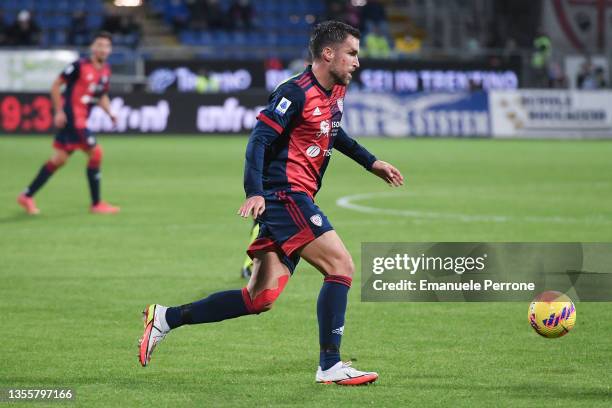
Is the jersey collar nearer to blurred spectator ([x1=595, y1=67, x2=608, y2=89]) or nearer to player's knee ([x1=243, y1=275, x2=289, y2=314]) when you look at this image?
player's knee ([x1=243, y1=275, x2=289, y2=314])

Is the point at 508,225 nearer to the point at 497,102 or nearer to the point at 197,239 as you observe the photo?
the point at 197,239

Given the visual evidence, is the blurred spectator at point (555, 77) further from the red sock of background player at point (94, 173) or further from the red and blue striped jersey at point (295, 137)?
the red and blue striped jersey at point (295, 137)

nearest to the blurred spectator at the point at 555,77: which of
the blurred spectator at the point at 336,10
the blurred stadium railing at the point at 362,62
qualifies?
the blurred stadium railing at the point at 362,62

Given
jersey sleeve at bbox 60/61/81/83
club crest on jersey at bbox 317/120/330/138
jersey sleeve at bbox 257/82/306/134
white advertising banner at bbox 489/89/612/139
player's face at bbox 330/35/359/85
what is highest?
player's face at bbox 330/35/359/85

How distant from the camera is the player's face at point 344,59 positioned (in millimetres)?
6410

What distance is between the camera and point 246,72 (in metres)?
36.7

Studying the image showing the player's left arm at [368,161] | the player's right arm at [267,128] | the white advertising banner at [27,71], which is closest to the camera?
the player's right arm at [267,128]

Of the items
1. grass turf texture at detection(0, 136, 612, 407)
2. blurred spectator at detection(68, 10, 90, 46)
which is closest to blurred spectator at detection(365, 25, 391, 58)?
blurred spectator at detection(68, 10, 90, 46)

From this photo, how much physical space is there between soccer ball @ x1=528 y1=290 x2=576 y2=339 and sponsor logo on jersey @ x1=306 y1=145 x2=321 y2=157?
1.67 metres

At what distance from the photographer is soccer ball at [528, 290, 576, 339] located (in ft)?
22.8

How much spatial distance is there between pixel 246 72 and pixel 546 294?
30.1 m

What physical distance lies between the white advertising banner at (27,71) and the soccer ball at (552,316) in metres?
28.0

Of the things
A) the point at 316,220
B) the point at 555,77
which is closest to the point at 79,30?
the point at 555,77

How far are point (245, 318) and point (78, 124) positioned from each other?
7.64 meters
